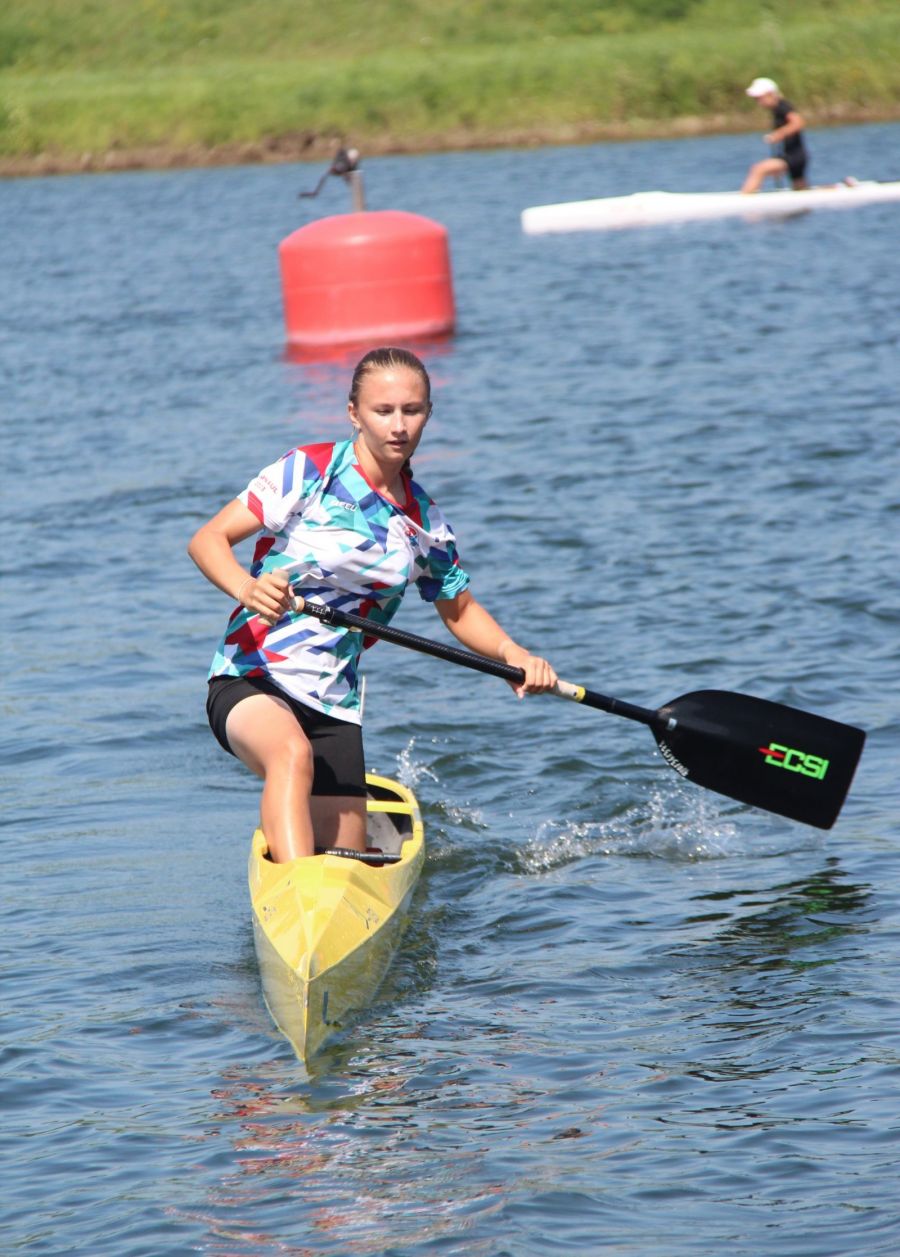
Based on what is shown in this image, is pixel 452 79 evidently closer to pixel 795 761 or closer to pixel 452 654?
pixel 795 761

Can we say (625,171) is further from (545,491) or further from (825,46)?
(545,491)

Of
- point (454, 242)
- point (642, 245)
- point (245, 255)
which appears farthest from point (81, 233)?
point (642, 245)

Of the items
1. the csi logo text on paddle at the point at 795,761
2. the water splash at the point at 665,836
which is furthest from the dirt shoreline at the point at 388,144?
the csi logo text on paddle at the point at 795,761

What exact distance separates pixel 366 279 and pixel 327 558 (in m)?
12.5

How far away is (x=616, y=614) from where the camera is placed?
31.9 ft

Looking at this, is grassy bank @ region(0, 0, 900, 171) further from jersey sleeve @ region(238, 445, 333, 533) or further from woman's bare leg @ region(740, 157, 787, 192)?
jersey sleeve @ region(238, 445, 333, 533)

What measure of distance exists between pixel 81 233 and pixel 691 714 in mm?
25519

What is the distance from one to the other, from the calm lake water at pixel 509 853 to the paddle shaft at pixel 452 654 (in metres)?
0.67

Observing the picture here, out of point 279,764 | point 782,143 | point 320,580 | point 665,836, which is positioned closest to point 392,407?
A: point 320,580

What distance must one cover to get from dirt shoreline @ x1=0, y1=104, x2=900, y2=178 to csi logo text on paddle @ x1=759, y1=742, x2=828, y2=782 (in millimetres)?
36641

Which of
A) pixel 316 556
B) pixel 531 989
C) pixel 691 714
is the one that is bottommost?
pixel 531 989

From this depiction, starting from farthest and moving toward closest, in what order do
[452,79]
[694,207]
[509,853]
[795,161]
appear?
1. [452,79]
2. [795,161]
3. [694,207]
4. [509,853]

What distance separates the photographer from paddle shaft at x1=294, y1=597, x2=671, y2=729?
17.9 feet

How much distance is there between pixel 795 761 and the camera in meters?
6.60
